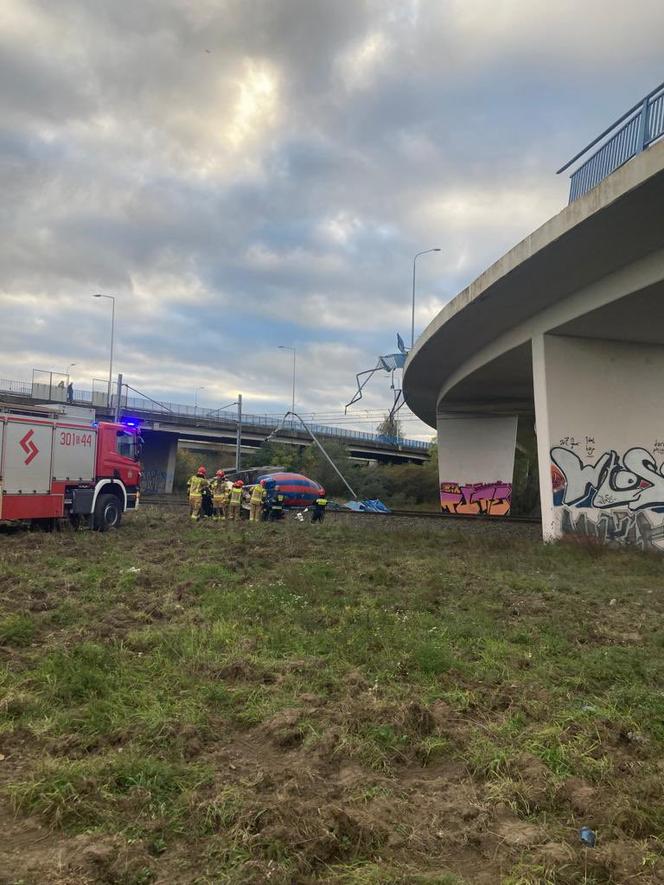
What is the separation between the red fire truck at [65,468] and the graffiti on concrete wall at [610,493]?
11.3 metres

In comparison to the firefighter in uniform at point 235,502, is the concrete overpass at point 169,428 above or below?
above

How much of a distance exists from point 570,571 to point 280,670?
763cm

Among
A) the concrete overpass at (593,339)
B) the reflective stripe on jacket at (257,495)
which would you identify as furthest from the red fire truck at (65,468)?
the concrete overpass at (593,339)

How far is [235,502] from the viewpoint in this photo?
20.1m

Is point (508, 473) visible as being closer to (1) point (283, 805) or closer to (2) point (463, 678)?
(2) point (463, 678)

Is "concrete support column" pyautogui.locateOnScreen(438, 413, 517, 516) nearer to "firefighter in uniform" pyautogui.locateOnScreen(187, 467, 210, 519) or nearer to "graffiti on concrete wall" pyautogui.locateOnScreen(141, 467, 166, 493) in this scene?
"firefighter in uniform" pyautogui.locateOnScreen(187, 467, 210, 519)

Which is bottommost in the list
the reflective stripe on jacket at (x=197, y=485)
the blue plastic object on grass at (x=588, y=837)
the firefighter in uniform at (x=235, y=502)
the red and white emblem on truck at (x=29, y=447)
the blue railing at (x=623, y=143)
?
the blue plastic object on grass at (x=588, y=837)

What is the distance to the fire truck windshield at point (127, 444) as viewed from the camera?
17.2m

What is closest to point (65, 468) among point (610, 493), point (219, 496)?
point (219, 496)

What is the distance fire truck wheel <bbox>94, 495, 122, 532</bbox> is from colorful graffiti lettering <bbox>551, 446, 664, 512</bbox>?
36.8ft

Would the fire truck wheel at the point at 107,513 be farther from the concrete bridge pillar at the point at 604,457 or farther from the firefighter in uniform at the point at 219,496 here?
the concrete bridge pillar at the point at 604,457

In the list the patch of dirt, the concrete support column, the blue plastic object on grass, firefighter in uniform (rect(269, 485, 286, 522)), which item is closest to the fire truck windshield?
firefighter in uniform (rect(269, 485, 286, 522))

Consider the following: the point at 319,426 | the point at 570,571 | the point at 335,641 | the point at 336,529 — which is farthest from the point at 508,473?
the point at 319,426

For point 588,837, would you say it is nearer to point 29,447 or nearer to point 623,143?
point 623,143
